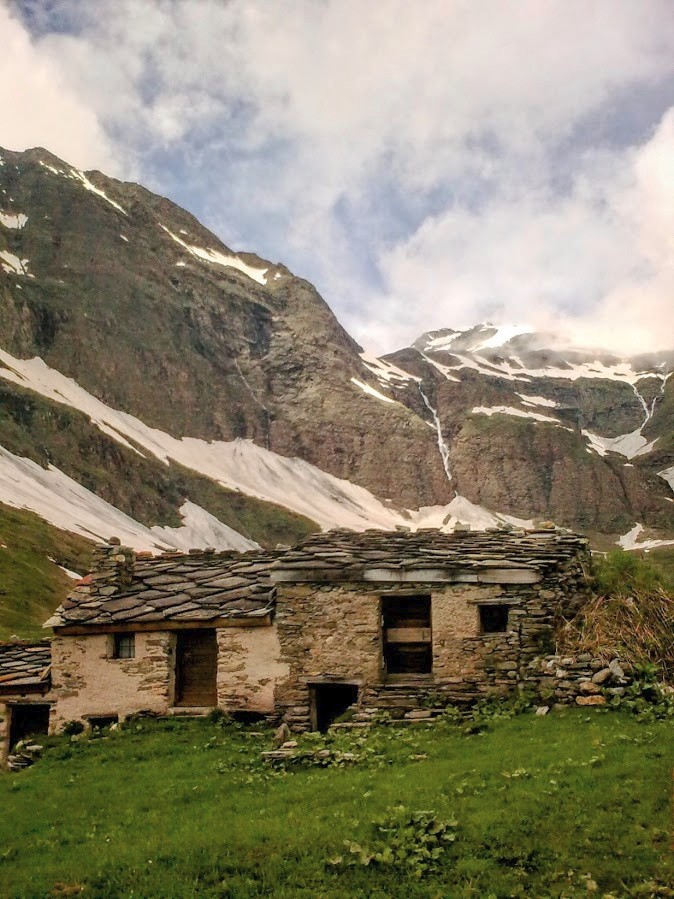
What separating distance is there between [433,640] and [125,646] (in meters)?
7.66

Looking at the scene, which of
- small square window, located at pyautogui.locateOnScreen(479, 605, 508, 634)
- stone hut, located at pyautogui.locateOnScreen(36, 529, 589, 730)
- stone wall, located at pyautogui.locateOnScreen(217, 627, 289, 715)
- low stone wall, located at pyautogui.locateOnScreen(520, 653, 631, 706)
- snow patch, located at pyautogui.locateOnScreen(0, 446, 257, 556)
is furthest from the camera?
snow patch, located at pyautogui.locateOnScreen(0, 446, 257, 556)

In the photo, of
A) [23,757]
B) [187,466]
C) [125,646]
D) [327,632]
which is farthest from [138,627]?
[187,466]

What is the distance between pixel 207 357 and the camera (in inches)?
7392

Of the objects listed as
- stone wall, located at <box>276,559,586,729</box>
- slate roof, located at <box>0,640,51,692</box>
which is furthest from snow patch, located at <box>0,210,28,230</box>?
stone wall, located at <box>276,559,586,729</box>

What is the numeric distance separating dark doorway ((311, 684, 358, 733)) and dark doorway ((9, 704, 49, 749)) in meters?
7.11

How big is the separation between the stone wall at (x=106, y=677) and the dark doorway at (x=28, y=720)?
121 centimetres

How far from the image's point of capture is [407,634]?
18516 mm

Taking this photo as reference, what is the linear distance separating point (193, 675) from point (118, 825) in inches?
305

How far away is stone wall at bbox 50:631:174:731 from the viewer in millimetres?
19266

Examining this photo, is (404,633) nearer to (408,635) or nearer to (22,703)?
(408,635)

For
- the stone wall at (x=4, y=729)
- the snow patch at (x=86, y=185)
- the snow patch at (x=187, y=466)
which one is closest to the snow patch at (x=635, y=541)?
the snow patch at (x=187, y=466)

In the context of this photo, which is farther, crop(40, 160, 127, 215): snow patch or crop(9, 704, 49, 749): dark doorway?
crop(40, 160, 127, 215): snow patch

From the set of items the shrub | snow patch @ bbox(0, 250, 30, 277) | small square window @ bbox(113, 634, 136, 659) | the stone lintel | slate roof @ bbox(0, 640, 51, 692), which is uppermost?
snow patch @ bbox(0, 250, 30, 277)

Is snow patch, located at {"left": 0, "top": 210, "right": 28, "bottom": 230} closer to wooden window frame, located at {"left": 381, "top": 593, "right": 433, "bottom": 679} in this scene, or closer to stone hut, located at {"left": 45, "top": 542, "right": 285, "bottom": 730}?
stone hut, located at {"left": 45, "top": 542, "right": 285, "bottom": 730}
